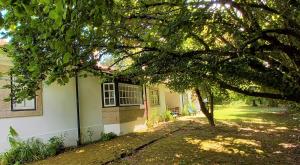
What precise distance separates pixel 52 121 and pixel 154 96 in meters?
15.3

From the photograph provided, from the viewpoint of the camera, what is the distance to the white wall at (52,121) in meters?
14.0

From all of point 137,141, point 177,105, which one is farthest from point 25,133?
point 177,105

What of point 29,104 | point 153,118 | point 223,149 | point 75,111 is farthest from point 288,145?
point 153,118

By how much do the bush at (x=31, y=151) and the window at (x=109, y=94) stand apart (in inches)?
220

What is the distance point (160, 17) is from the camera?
28.3 ft

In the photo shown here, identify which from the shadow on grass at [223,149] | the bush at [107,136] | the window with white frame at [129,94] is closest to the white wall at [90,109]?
the bush at [107,136]

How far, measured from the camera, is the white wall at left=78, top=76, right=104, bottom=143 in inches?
721

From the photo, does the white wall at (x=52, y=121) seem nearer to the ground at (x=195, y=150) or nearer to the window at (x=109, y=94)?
the ground at (x=195, y=150)

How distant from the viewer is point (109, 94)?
824 inches

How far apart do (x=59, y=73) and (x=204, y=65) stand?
405cm

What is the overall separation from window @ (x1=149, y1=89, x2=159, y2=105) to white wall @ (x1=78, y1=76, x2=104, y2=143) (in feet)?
31.4

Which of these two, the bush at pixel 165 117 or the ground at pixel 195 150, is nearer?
the ground at pixel 195 150

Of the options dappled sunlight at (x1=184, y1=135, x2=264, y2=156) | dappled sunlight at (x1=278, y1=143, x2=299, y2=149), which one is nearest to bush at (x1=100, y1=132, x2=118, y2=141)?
dappled sunlight at (x1=184, y1=135, x2=264, y2=156)

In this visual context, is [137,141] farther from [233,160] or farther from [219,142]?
[233,160]
